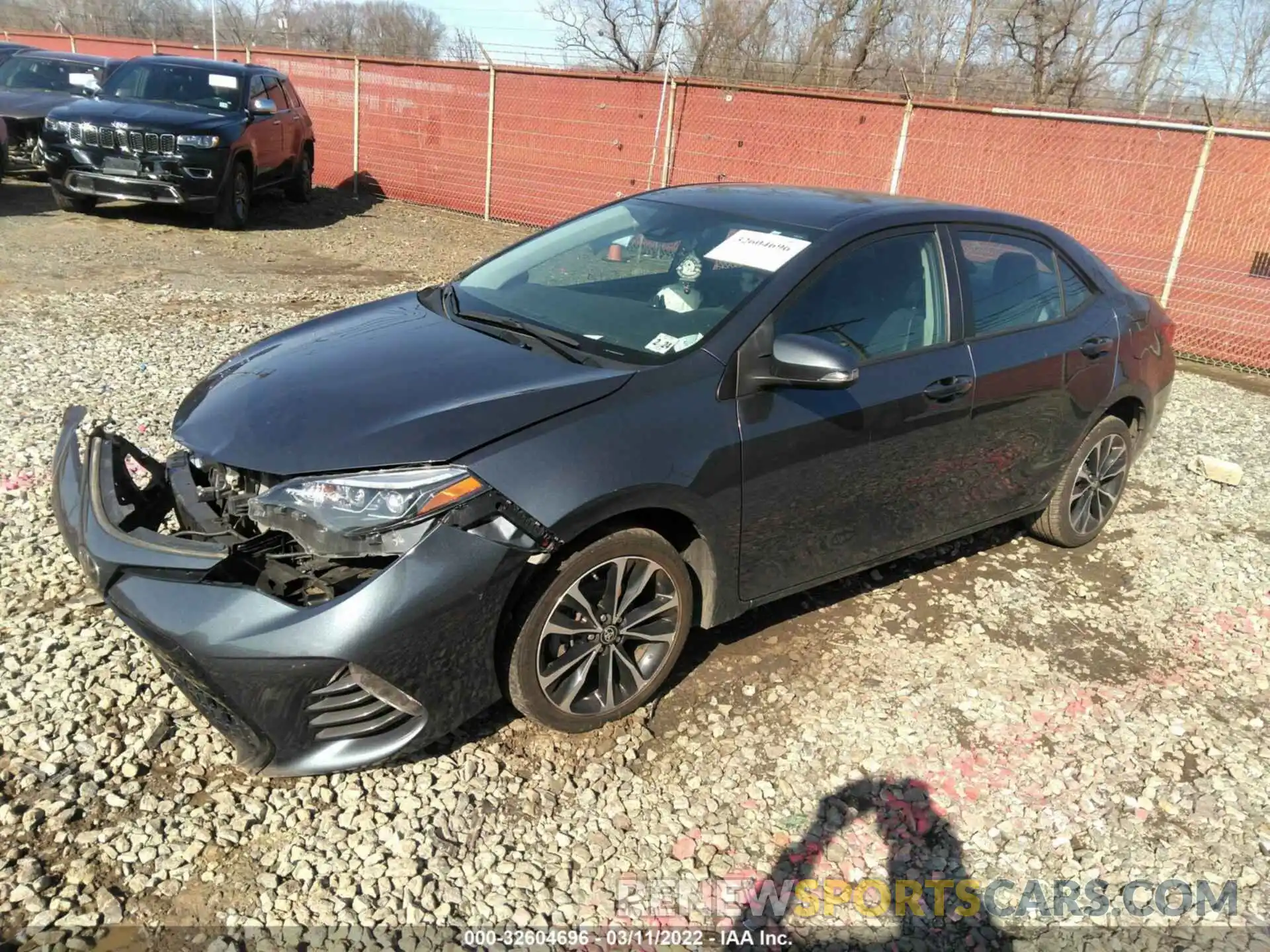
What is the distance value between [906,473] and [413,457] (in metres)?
2.02

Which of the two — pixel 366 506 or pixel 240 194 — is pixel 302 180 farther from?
pixel 366 506

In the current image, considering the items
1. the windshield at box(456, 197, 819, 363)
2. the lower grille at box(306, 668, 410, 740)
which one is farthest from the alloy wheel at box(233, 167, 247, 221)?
the lower grille at box(306, 668, 410, 740)

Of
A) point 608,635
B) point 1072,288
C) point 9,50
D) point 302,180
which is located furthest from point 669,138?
Answer: point 608,635

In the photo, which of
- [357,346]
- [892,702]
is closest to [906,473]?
[892,702]

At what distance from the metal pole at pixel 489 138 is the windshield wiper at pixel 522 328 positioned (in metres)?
11.6

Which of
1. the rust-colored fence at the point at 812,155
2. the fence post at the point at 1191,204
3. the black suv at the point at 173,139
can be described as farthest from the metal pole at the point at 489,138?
the fence post at the point at 1191,204

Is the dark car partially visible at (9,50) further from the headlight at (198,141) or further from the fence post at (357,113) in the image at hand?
the headlight at (198,141)

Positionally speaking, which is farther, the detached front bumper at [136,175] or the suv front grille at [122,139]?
the detached front bumper at [136,175]

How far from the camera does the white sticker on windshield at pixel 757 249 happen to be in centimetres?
356

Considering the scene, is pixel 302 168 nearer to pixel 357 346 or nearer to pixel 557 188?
pixel 557 188

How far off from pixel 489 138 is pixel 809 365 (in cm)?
1278

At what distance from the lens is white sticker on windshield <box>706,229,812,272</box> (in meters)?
3.56

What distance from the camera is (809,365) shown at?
127 inches

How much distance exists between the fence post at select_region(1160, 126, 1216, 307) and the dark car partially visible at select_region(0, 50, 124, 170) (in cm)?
1305
